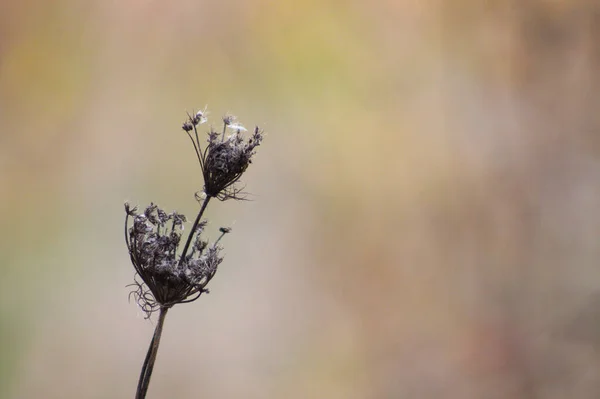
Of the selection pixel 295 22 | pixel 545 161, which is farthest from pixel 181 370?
pixel 545 161

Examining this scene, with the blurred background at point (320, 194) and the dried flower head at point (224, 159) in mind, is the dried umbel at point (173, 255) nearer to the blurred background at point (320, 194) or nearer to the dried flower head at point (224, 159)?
the dried flower head at point (224, 159)

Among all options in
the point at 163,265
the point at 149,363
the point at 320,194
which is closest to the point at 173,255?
the point at 163,265

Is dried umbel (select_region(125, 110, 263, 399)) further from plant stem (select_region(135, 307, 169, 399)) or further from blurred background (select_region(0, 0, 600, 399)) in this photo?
blurred background (select_region(0, 0, 600, 399))

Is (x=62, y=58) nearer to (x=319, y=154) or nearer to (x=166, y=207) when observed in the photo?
(x=166, y=207)

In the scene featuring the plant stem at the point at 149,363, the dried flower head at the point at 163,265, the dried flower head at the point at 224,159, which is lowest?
the plant stem at the point at 149,363

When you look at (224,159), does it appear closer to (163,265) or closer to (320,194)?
(163,265)

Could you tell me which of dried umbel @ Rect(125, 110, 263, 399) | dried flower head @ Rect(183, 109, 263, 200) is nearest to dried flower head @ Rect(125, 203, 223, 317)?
dried umbel @ Rect(125, 110, 263, 399)

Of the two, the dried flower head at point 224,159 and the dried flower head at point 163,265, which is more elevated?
the dried flower head at point 224,159

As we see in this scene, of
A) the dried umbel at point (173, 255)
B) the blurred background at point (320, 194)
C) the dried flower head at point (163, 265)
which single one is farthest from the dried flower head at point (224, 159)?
the blurred background at point (320, 194)

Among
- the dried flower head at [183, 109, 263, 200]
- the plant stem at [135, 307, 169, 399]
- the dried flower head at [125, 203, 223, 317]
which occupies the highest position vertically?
the dried flower head at [183, 109, 263, 200]
